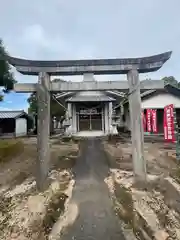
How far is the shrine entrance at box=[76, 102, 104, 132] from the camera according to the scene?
15312mm

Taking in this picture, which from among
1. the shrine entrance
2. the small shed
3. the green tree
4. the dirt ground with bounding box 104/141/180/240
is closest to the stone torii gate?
the dirt ground with bounding box 104/141/180/240

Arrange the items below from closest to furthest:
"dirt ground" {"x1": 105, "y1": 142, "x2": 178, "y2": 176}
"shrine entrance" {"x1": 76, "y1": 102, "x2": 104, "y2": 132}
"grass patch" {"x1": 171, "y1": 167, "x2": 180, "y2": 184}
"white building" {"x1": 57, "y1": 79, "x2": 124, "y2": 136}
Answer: "grass patch" {"x1": 171, "y1": 167, "x2": 180, "y2": 184}
"dirt ground" {"x1": 105, "y1": 142, "x2": 178, "y2": 176}
"white building" {"x1": 57, "y1": 79, "x2": 124, "y2": 136}
"shrine entrance" {"x1": 76, "y1": 102, "x2": 104, "y2": 132}

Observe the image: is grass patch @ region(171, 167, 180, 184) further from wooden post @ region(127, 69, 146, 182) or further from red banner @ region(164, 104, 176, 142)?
red banner @ region(164, 104, 176, 142)

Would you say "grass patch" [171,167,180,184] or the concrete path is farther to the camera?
"grass patch" [171,167,180,184]

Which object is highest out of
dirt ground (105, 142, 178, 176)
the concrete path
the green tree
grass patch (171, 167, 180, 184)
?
the green tree

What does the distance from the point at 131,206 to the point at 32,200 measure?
2.44 metres

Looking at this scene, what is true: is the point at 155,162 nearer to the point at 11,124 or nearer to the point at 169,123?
the point at 169,123

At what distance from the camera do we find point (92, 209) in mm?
3678

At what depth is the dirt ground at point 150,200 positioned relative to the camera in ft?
9.96

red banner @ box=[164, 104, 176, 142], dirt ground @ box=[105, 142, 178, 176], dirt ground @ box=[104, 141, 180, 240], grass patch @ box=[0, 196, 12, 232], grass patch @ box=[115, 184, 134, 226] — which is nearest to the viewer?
dirt ground @ box=[104, 141, 180, 240]

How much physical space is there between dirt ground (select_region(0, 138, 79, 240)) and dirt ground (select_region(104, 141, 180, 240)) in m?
1.45

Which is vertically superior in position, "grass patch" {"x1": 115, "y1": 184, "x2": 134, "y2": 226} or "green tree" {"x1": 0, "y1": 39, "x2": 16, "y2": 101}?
"green tree" {"x1": 0, "y1": 39, "x2": 16, "y2": 101}

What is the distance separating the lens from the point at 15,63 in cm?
475

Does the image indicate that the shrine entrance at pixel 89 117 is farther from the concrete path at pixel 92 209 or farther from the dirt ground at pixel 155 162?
the concrete path at pixel 92 209
